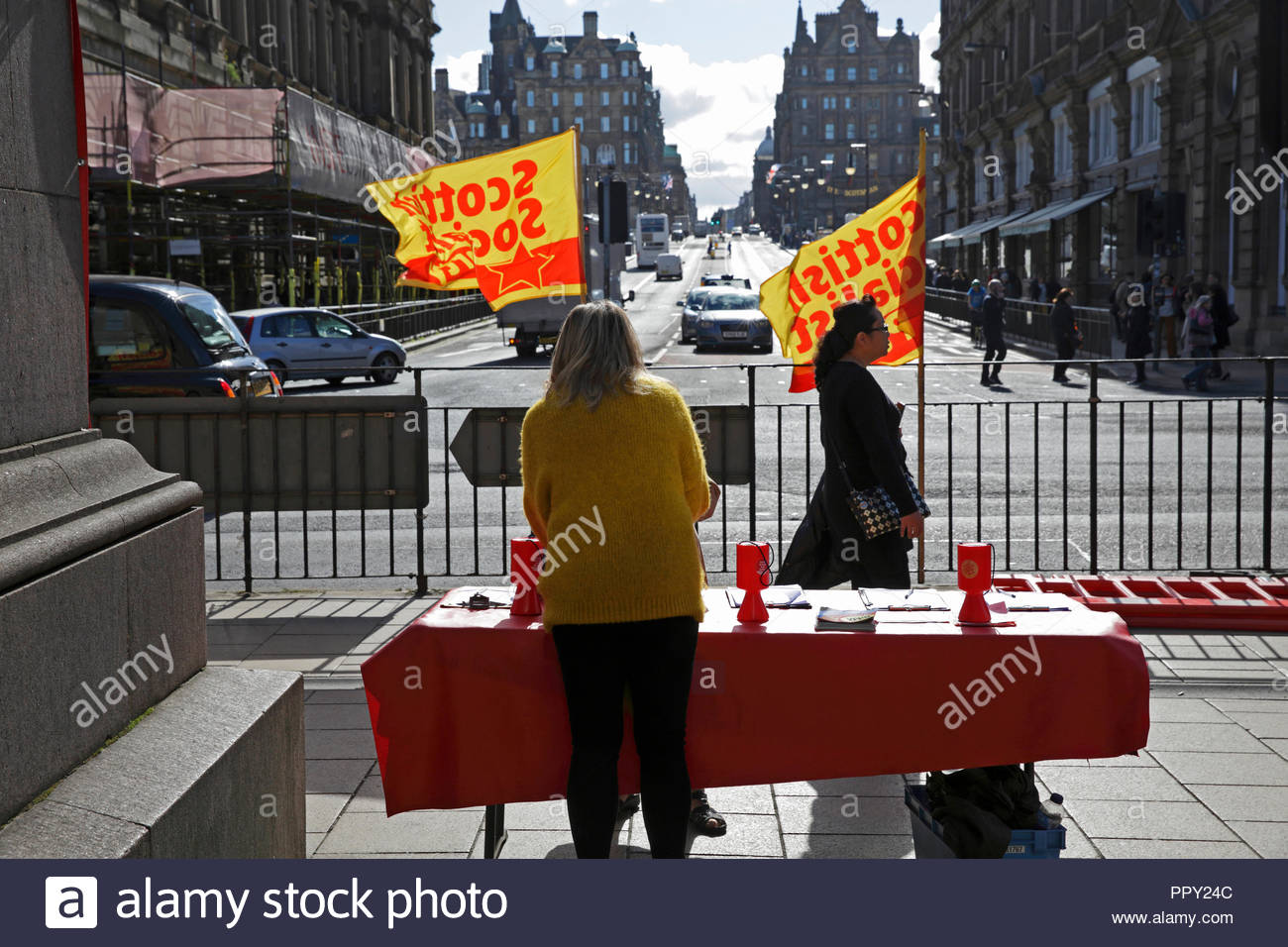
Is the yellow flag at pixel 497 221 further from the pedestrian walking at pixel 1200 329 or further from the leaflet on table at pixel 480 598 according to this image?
the pedestrian walking at pixel 1200 329

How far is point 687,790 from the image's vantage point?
411cm

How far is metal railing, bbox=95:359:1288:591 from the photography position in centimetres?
855

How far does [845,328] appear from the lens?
573 centimetres

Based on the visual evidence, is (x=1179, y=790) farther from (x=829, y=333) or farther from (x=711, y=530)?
(x=711, y=530)

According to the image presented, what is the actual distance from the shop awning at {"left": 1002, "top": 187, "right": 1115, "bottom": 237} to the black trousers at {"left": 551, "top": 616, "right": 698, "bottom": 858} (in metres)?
41.2

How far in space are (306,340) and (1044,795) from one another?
2345cm

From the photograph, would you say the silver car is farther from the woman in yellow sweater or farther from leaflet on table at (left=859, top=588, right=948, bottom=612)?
the woman in yellow sweater

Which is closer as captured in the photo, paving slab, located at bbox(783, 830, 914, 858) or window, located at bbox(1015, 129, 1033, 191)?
paving slab, located at bbox(783, 830, 914, 858)

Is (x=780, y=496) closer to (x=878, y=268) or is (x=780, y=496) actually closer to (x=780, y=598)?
(x=878, y=268)

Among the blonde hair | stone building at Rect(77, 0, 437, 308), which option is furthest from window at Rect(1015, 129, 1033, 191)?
the blonde hair

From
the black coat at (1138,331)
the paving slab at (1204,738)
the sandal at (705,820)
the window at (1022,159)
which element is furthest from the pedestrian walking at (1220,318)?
the window at (1022,159)

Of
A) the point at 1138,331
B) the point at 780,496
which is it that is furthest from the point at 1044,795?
the point at 1138,331
